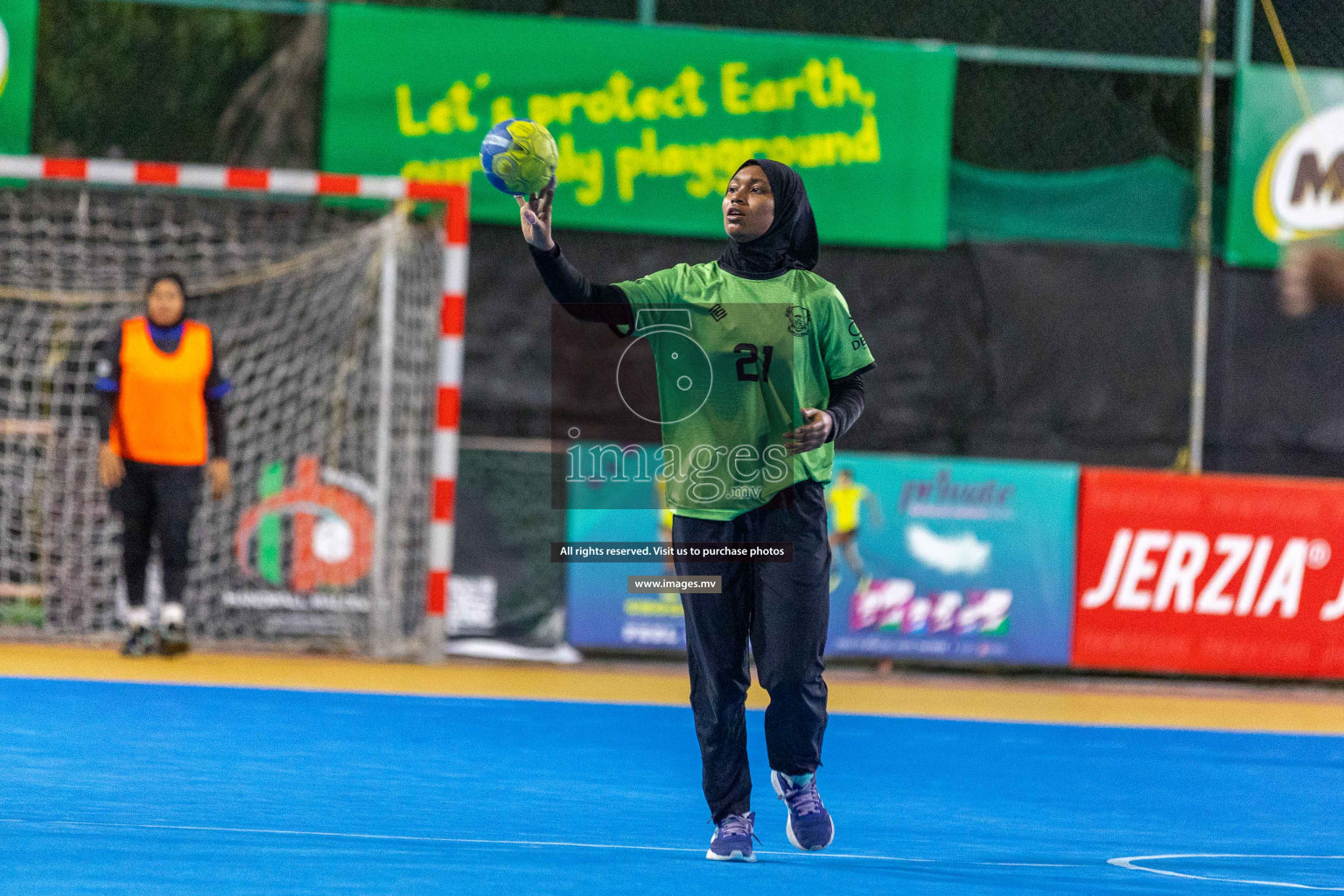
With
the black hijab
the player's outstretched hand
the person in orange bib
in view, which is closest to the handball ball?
the player's outstretched hand

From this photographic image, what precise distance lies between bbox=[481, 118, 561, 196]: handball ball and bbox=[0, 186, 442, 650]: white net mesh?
5.13m

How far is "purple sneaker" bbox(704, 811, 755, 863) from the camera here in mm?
4074

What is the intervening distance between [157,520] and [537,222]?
512 cm

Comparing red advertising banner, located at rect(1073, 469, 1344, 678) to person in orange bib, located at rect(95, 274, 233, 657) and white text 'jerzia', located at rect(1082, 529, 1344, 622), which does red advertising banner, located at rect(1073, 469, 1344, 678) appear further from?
person in orange bib, located at rect(95, 274, 233, 657)

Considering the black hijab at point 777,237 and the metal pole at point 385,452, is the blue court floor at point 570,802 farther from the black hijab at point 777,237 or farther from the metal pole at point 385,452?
the metal pole at point 385,452

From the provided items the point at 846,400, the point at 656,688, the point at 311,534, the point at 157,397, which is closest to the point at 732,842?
the point at 846,400

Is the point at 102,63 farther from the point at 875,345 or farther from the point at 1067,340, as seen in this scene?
the point at 1067,340

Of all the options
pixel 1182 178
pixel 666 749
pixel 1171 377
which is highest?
pixel 1182 178

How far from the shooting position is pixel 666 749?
6.18 m

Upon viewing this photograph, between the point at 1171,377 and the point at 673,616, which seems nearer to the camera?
the point at 673,616

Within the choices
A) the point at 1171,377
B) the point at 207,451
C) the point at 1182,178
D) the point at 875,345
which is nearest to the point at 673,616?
the point at 875,345

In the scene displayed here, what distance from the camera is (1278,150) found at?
9703mm

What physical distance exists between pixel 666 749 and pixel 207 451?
3949mm

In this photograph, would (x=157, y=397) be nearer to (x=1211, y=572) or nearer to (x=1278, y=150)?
(x=1211, y=572)
